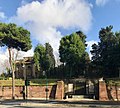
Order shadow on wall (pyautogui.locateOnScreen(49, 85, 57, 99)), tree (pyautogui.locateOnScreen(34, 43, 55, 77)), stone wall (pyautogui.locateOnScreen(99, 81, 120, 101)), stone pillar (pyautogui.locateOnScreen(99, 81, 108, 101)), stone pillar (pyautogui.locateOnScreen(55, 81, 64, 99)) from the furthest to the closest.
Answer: tree (pyautogui.locateOnScreen(34, 43, 55, 77)) → shadow on wall (pyautogui.locateOnScreen(49, 85, 57, 99)) → stone pillar (pyautogui.locateOnScreen(55, 81, 64, 99)) → stone pillar (pyautogui.locateOnScreen(99, 81, 108, 101)) → stone wall (pyautogui.locateOnScreen(99, 81, 120, 101))

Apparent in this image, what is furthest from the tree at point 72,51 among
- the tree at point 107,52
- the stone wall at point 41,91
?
the stone wall at point 41,91

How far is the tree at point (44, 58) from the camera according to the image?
82812 mm

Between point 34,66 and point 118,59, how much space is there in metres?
33.6

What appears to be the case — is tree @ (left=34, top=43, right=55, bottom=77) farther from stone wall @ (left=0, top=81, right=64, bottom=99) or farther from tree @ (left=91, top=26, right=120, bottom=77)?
stone wall @ (left=0, top=81, right=64, bottom=99)

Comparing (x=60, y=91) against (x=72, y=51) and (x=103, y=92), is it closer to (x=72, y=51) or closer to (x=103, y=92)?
(x=103, y=92)

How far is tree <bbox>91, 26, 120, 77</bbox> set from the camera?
63.6m

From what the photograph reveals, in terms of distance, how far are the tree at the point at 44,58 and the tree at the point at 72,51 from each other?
8.60 meters

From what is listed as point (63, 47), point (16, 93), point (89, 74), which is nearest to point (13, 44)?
point (16, 93)

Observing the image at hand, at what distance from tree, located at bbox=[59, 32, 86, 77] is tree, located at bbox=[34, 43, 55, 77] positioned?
8.60 m

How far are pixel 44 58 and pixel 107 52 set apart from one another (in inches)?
939


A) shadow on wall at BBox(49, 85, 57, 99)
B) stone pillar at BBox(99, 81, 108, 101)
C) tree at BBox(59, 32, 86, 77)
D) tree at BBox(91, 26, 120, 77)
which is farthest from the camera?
tree at BBox(59, 32, 86, 77)

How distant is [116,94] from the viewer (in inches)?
1676

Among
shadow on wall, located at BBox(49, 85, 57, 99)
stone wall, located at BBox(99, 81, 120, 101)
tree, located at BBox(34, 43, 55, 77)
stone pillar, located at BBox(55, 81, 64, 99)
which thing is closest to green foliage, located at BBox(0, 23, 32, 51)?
shadow on wall, located at BBox(49, 85, 57, 99)

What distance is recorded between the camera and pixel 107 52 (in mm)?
65312
